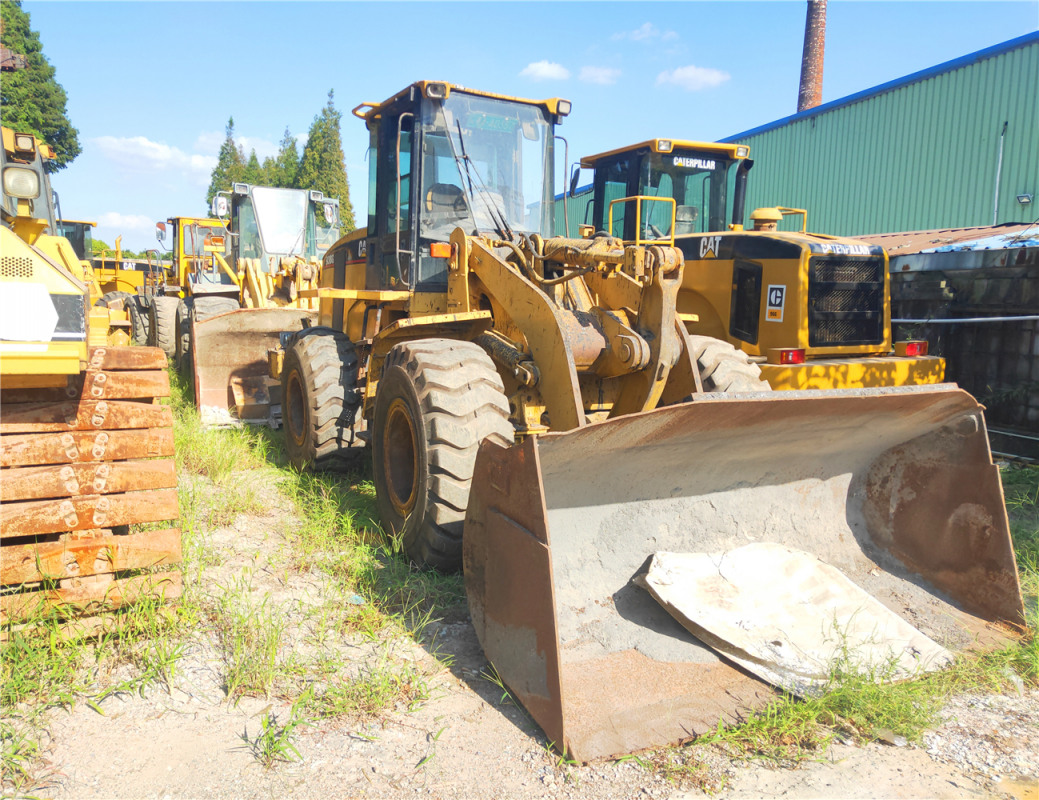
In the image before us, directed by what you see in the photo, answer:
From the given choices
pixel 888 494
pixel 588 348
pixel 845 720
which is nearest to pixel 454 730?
pixel 845 720

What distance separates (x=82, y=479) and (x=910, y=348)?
6576mm

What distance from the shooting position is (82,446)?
3066 mm

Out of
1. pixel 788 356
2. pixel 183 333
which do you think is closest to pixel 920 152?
pixel 788 356

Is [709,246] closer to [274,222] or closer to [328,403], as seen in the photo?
[328,403]

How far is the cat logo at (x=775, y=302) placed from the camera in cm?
644

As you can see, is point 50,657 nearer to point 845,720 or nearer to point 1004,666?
point 845,720

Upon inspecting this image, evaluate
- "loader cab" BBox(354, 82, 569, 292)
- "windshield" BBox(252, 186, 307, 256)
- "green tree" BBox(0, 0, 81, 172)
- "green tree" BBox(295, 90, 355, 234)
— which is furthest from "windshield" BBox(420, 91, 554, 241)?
"green tree" BBox(0, 0, 81, 172)

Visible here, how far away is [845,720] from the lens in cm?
277

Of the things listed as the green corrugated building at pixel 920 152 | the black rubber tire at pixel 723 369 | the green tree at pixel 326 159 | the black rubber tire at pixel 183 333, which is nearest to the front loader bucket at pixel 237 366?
the black rubber tire at pixel 183 333

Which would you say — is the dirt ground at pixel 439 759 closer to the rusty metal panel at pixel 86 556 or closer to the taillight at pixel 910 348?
the rusty metal panel at pixel 86 556

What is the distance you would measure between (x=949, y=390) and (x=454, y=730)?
2633mm

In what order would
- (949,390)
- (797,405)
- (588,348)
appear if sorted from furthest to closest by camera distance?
(588,348)
(949,390)
(797,405)

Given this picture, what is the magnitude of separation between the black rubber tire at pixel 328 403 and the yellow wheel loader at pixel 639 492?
61 cm

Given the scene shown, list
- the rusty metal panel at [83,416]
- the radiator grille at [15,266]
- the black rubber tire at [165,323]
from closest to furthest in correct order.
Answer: the radiator grille at [15,266], the rusty metal panel at [83,416], the black rubber tire at [165,323]
